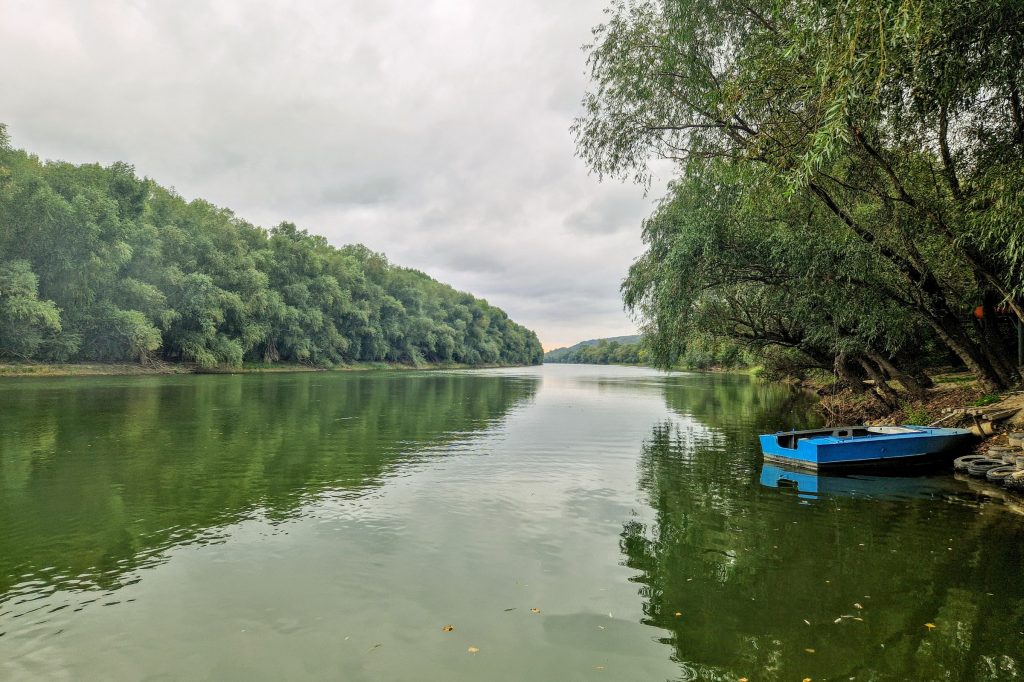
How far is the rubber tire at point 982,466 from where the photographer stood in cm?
1441

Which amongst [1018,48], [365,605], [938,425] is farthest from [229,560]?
[938,425]

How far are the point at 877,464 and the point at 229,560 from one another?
1678cm

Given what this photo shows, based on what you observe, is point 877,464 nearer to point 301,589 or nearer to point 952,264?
point 952,264

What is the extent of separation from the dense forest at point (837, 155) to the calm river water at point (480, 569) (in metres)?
5.93

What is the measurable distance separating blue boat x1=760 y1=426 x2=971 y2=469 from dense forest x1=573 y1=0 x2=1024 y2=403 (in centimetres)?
335

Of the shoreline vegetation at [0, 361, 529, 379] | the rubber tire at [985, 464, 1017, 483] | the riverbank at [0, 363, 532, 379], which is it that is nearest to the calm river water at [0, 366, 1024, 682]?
the rubber tire at [985, 464, 1017, 483]

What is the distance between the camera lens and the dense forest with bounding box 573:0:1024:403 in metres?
9.14

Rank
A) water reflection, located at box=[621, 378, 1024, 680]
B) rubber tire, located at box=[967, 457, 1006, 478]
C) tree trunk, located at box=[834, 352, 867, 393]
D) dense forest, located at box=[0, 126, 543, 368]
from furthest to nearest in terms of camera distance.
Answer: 1. dense forest, located at box=[0, 126, 543, 368]
2. tree trunk, located at box=[834, 352, 867, 393]
3. rubber tire, located at box=[967, 457, 1006, 478]
4. water reflection, located at box=[621, 378, 1024, 680]

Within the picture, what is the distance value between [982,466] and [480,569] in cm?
1462

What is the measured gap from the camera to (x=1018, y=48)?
9500mm

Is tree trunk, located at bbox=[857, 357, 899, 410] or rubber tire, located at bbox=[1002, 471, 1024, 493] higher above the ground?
tree trunk, located at bbox=[857, 357, 899, 410]

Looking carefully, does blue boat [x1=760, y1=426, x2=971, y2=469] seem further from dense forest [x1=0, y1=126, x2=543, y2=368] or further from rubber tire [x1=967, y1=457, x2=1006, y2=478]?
dense forest [x1=0, y1=126, x2=543, y2=368]

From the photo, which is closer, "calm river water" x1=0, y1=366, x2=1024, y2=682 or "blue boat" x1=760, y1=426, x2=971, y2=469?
"calm river water" x1=0, y1=366, x2=1024, y2=682

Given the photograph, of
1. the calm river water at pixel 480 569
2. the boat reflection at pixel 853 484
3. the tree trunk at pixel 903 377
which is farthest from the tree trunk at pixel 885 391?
the calm river water at pixel 480 569
